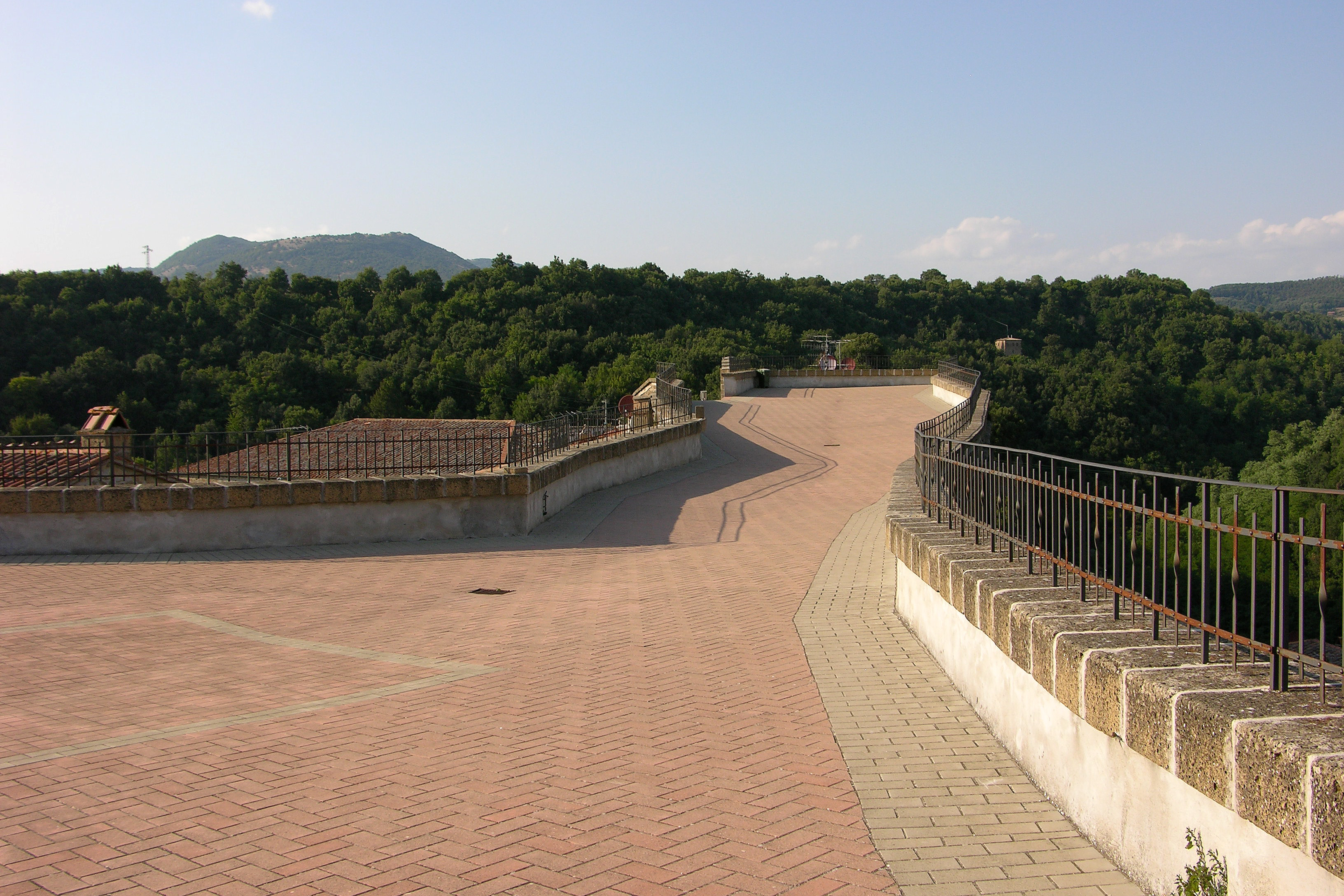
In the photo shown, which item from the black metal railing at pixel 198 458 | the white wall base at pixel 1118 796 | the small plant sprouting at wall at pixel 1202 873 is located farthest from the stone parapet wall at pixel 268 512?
the small plant sprouting at wall at pixel 1202 873

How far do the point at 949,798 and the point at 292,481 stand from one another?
962 centimetres

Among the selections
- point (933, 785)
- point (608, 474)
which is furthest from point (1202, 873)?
point (608, 474)

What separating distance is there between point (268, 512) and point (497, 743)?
7809mm

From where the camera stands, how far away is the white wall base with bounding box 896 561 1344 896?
2787 millimetres

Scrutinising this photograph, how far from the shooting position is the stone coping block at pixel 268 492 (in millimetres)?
11055

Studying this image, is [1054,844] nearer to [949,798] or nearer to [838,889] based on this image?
[949,798]

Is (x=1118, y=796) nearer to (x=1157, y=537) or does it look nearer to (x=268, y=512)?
(x=1157, y=537)

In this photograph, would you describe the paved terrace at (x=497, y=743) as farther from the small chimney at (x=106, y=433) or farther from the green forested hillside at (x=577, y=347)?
the green forested hillside at (x=577, y=347)

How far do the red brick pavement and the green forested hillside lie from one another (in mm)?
34139

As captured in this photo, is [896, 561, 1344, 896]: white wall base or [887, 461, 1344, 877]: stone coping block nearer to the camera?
[887, 461, 1344, 877]: stone coping block

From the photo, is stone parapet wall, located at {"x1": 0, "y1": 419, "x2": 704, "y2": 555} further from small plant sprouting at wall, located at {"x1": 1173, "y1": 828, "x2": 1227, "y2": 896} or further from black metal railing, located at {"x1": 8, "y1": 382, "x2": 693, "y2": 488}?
small plant sprouting at wall, located at {"x1": 1173, "y1": 828, "x2": 1227, "y2": 896}

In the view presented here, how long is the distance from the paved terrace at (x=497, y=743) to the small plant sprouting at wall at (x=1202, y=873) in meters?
0.43

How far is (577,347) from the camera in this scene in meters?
68.6

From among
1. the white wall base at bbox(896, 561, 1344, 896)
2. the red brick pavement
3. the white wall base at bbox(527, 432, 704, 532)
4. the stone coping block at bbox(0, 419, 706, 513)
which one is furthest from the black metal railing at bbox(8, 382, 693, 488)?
the white wall base at bbox(896, 561, 1344, 896)
